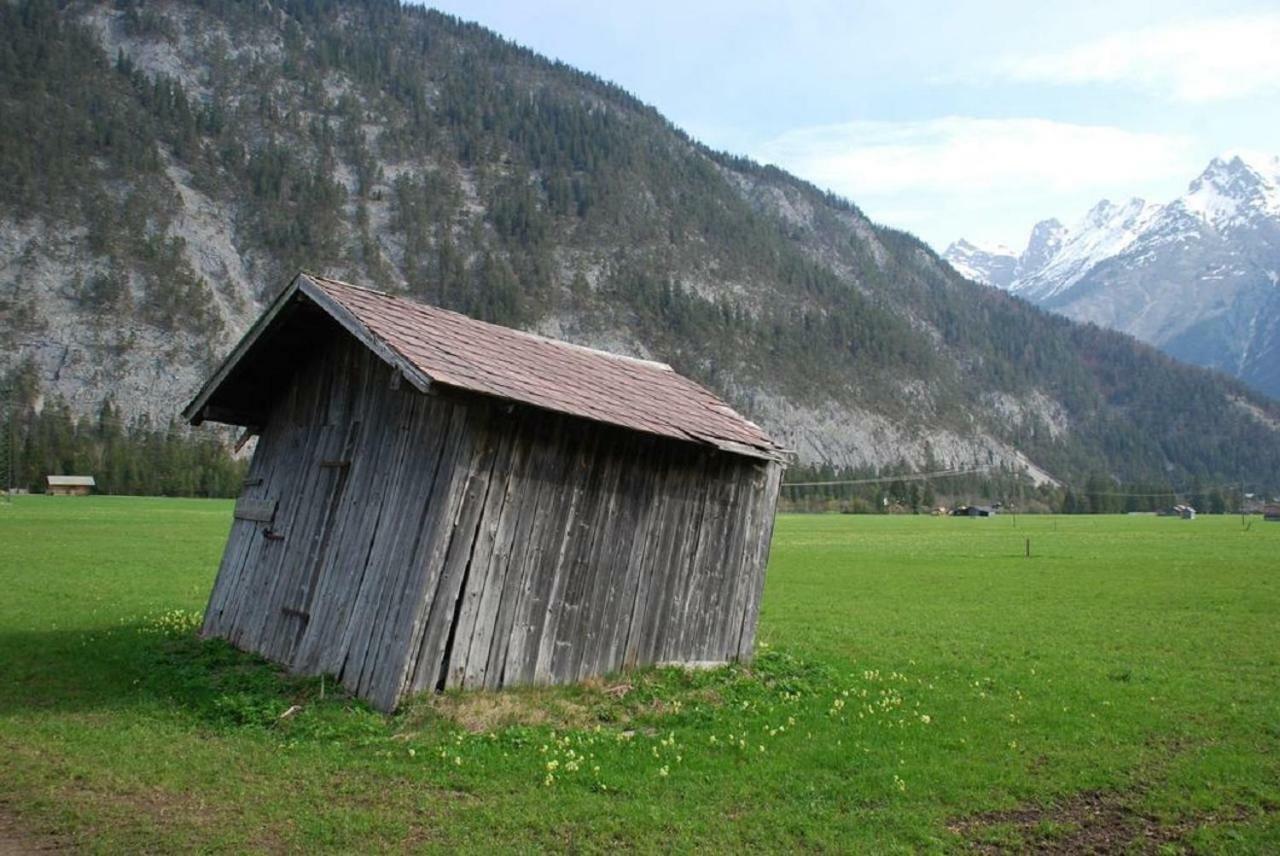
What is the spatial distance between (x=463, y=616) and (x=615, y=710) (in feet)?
8.09

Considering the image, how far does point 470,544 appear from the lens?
1275cm

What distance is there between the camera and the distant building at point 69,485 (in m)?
107

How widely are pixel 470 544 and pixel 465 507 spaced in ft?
1.63

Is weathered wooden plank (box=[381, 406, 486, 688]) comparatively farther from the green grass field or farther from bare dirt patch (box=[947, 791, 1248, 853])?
bare dirt patch (box=[947, 791, 1248, 853])

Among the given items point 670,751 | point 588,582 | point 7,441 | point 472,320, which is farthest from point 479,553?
point 7,441

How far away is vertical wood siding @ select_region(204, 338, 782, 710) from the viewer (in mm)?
12688

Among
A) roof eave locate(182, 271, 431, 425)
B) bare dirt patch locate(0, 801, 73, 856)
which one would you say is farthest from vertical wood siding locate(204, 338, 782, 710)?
bare dirt patch locate(0, 801, 73, 856)

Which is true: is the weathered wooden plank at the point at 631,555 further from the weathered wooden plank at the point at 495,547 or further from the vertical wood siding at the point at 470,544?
the weathered wooden plank at the point at 495,547

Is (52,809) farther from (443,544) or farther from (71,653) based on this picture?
(71,653)

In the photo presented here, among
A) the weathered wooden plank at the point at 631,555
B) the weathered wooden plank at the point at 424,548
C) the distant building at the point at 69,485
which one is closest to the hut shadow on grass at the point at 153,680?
the weathered wooden plank at the point at 424,548

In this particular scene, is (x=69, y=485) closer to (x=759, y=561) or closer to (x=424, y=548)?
(x=759, y=561)

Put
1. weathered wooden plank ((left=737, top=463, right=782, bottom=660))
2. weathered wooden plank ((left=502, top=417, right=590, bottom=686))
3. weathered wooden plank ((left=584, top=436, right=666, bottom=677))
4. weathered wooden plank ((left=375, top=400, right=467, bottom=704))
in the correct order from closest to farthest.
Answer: weathered wooden plank ((left=375, top=400, right=467, bottom=704))
weathered wooden plank ((left=502, top=417, right=590, bottom=686))
weathered wooden plank ((left=584, top=436, right=666, bottom=677))
weathered wooden plank ((left=737, top=463, right=782, bottom=660))

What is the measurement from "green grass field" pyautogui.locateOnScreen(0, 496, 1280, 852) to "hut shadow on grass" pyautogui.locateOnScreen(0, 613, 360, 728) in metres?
0.06

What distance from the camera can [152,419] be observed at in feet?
443
